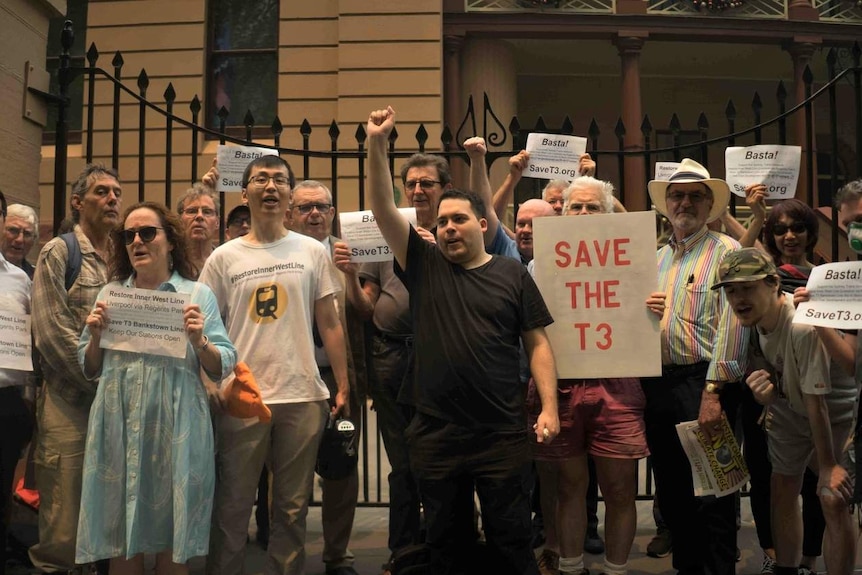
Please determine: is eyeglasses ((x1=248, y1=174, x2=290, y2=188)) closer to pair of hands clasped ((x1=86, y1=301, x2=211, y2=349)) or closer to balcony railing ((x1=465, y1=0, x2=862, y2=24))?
pair of hands clasped ((x1=86, y1=301, x2=211, y2=349))

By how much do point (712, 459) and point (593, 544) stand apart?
153 cm

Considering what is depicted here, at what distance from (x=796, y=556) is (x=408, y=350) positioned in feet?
8.01

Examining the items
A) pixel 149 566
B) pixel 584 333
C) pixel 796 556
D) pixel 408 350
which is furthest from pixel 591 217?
pixel 149 566

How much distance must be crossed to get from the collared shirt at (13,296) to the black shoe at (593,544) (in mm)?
3644

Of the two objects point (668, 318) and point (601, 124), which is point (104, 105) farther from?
point (668, 318)

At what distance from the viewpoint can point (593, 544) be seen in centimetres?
564

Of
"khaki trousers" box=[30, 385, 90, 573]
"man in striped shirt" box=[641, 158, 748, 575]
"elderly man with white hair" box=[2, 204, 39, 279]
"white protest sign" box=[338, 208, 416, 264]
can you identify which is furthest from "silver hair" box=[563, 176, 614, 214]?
"elderly man with white hair" box=[2, 204, 39, 279]

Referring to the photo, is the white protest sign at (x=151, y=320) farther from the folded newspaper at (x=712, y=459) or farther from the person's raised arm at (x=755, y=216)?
the person's raised arm at (x=755, y=216)

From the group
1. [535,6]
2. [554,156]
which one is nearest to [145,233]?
[554,156]

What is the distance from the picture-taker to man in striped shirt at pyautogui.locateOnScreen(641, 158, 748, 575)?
14.7ft

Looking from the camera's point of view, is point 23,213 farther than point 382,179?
Yes

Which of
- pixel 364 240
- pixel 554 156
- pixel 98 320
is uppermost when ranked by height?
pixel 554 156

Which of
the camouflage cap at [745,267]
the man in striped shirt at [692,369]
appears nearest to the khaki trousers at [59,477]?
the man in striped shirt at [692,369]

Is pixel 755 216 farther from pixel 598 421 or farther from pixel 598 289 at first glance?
pixel 598 421
